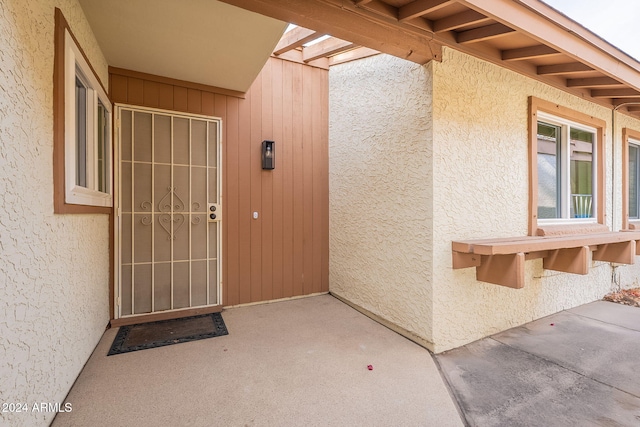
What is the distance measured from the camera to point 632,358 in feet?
9.41

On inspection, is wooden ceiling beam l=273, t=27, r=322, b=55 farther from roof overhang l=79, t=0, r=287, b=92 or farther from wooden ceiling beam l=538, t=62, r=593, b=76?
wooden ceiling beam l=538, t=62, r=593, b=76

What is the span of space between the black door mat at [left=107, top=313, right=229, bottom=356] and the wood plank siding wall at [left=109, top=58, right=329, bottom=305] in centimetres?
53

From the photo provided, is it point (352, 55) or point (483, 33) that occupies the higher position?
point (352, 55)

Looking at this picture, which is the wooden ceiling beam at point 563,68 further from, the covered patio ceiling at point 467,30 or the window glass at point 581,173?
the window glass at point 581,173

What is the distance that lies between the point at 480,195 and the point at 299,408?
107 inches

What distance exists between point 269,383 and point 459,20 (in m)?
3.50

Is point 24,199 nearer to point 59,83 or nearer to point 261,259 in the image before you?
point 59,83

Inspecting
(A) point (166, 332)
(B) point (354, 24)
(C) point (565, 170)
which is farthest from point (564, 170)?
(A) point (166, 332)

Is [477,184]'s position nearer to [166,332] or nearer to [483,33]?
[483,33]

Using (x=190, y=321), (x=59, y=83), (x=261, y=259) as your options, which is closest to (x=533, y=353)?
(x=261, y=259)

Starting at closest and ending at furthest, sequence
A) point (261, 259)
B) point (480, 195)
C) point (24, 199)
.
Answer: point (24, 199), point (480, 195), point (261, 259)

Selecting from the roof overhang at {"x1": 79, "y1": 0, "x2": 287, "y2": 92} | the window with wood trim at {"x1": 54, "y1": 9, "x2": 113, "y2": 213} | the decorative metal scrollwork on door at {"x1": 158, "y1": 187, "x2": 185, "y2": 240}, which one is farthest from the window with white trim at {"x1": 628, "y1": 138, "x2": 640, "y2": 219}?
the window with wood trim at {"x1": 54, "y1": 9, "x2": 113, "y2": 213}

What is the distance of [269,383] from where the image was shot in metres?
2.38

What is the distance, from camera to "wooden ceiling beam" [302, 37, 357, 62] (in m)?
3.93
